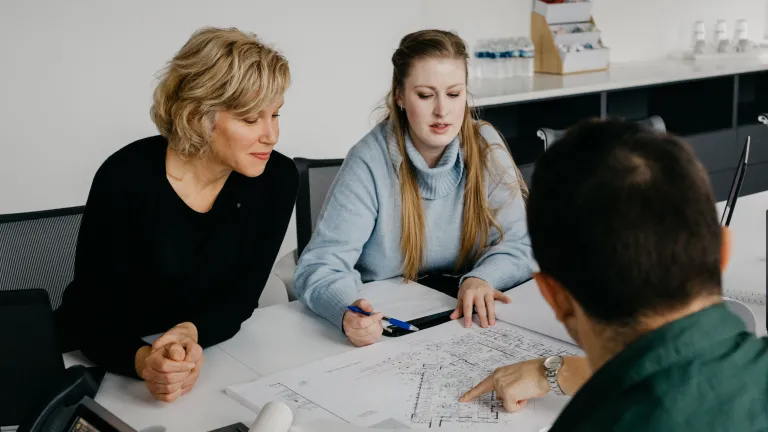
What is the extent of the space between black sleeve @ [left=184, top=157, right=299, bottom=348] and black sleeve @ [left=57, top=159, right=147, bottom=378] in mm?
144

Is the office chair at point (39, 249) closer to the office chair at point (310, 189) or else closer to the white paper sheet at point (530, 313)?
the office chair at point (310, 189)

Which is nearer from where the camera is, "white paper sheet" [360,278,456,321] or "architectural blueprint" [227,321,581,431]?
"architectural blueprint" [227,321,581,431]

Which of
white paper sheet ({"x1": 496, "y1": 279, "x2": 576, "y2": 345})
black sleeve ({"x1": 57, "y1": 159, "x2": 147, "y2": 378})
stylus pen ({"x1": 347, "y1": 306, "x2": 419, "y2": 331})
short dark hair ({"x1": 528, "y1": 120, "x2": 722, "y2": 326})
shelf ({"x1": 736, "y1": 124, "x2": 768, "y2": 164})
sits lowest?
shelf ({"x1": 736, "y1": 124, "x2": 768, "y2": 164})

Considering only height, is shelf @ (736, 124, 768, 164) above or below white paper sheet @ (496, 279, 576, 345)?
below

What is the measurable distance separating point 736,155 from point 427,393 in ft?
10.9

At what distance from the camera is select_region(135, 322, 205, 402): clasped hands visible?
1312 millimetres

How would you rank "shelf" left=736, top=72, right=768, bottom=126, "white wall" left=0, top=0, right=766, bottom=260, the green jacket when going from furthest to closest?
1. "shelf" left=736, top=72, right=768, bottom=126
2. "white wall" left=0, top=0, right=766, bottom=260
3. the green jacket

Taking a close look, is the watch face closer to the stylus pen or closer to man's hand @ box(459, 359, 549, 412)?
man's hand @ box(459, 359, 549, 412)

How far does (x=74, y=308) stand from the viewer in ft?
5.21

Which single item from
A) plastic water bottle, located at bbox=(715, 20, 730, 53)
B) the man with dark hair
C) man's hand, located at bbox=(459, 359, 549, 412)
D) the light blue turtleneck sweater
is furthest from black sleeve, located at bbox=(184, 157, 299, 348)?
plastic water bottle, located at bbox=(715, 20, 730, 53)

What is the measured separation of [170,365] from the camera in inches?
51.4

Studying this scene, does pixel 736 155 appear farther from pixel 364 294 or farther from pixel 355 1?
pixel 364 294

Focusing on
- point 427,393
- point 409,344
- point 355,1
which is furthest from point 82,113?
point 427,393

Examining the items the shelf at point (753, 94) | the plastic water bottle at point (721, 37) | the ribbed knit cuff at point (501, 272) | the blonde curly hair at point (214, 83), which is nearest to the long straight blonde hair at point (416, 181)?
the ribbed knit cuff at point (501, 272)
